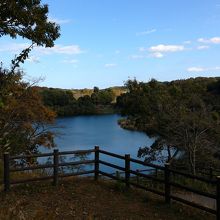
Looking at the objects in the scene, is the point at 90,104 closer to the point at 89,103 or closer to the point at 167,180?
the point at 89,103

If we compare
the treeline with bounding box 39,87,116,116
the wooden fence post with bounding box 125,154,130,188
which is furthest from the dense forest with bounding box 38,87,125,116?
the wooden fence post with bounding box 125,154,130,188

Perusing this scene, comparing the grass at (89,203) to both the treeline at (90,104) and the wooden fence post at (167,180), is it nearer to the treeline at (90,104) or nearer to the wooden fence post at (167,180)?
the wooden fence post at (167,180)

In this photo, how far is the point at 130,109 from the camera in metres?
43.7

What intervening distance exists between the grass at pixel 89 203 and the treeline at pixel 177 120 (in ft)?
49.3

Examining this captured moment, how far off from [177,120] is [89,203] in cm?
2161

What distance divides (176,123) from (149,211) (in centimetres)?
2115

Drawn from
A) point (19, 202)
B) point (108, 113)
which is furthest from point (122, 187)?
Result: point (108, 113)

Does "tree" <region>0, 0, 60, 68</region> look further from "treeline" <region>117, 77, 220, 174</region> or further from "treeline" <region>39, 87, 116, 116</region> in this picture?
"treeline" <region>39, 87, 116, 116</region>

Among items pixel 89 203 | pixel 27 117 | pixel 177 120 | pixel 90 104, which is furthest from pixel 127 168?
pixel 90 104

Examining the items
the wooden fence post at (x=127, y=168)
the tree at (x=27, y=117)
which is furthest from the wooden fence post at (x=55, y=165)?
the tree at (x=27, y=117)

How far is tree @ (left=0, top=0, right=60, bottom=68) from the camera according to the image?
11.7 m

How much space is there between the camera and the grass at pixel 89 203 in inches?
421

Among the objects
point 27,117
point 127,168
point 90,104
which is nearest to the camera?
point 127,168

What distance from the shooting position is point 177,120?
1286 inches
